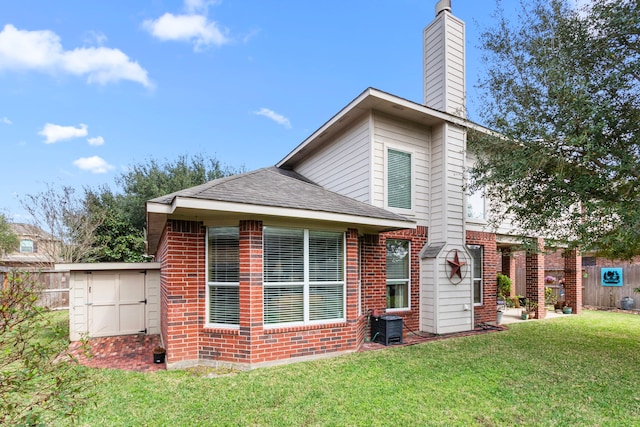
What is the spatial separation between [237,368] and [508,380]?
14.2ft

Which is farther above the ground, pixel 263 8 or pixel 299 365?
pixel 263 8

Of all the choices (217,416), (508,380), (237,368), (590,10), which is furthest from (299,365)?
(590,10)

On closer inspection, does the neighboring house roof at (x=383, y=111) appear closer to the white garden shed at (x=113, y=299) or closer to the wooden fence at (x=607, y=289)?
the white garden shed at (x=113, y=299)

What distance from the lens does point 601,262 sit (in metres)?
18.0

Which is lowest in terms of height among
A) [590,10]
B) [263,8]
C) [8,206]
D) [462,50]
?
[8,206]

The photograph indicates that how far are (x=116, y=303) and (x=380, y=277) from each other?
6847mm

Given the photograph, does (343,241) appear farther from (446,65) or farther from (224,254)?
(446,65)

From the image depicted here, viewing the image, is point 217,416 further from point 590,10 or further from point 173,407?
point 590,10

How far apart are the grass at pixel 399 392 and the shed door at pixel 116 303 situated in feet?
11.6

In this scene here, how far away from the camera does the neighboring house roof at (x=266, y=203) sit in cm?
541

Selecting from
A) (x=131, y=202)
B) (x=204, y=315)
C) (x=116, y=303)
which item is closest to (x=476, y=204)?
(x=204, y=315)

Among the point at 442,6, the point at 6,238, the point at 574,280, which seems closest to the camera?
the point at 442,6

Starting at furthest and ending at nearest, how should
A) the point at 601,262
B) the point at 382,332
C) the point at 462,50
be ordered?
the point at 601,262
the point at 462,50
the point at 382,332

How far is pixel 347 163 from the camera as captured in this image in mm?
9000
